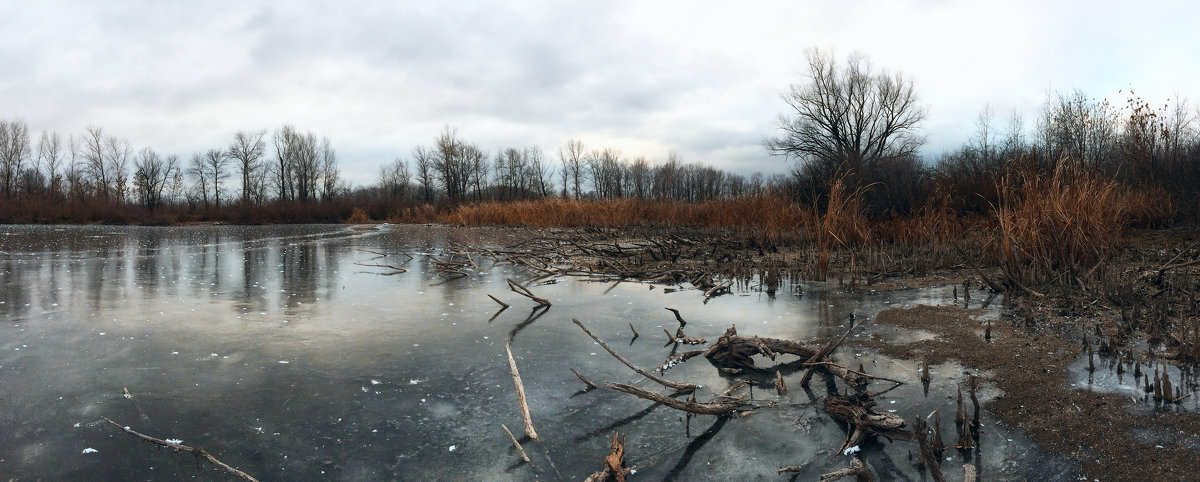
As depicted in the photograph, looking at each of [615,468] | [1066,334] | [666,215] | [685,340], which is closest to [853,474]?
[615,468]

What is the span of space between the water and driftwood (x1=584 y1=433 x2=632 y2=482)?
0.32 feet

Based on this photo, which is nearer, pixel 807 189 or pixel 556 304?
pixel 556 304

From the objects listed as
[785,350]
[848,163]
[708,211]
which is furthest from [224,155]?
[785,350]

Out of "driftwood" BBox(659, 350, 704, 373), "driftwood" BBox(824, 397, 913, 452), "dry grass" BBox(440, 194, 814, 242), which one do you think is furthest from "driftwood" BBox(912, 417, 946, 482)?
"dry grass" BBox(440, 194, 814, 242)

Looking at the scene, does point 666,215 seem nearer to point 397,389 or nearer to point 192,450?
point 397,389

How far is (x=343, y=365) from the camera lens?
179 inches

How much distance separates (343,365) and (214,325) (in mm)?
2221

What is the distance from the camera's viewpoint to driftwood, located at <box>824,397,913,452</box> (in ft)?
9.96

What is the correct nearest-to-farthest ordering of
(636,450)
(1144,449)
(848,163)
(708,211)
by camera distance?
1. (1144,449)
2. (636,450)
3. (848,163)
4. (708,211)

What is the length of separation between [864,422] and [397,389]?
2.75m

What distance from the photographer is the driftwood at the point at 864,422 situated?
9.96 feet

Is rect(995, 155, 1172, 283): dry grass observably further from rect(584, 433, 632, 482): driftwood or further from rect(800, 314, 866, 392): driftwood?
rect(584, 433, 632, 482): driftwood

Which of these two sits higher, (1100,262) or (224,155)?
(224,155)

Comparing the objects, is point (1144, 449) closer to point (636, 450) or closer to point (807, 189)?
point (636, 450)
